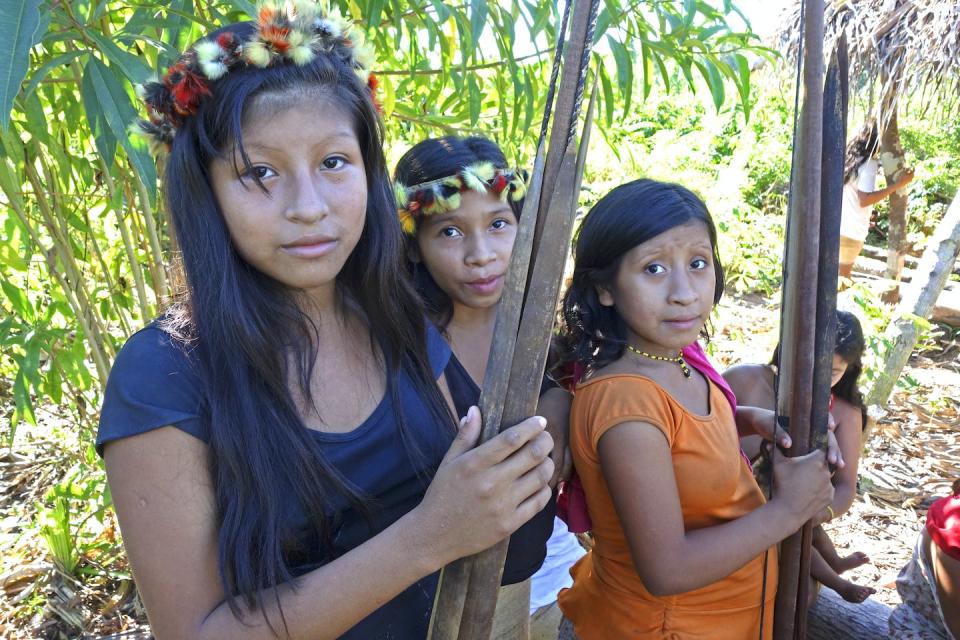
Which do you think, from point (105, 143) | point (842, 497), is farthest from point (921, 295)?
point (105, 143)

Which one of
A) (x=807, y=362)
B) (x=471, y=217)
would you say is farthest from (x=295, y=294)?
(x=807, y=362)

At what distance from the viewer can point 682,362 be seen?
1470 millimetres

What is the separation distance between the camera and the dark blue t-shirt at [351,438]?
89 cm

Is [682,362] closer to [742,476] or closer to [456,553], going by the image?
[742,476]

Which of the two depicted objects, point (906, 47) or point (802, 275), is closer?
point (802, 275)

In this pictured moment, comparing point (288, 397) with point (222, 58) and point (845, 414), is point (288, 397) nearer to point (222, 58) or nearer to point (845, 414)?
point (222, 58)

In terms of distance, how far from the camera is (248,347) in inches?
39.1

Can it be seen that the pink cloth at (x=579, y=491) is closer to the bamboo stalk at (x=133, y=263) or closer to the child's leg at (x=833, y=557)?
the child's leg at (x=833, y=557)

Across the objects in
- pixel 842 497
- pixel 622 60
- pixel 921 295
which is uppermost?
pixel 622 60

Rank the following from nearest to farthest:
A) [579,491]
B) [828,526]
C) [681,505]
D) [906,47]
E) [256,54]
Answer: [256,54] → [681,505] → [579,491] → [828,526] → [906,47]

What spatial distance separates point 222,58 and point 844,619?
6.78ft

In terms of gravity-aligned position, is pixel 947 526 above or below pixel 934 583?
above

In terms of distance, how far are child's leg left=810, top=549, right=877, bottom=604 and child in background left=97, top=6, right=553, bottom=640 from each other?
4.58ft

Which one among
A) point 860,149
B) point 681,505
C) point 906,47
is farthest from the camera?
point 860,149
